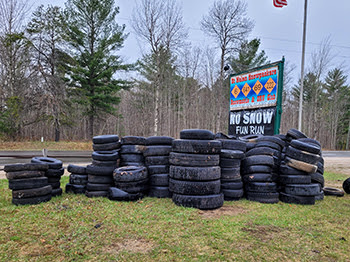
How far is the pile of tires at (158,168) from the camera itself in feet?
17.6

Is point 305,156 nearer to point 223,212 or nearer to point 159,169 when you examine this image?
Result: point 223,212

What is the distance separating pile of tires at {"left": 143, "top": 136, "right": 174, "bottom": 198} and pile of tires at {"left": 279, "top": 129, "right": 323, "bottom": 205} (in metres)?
2.82

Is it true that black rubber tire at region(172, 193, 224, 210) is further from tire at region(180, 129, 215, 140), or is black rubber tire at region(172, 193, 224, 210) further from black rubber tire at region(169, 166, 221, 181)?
tire at region(180, 129, 215, 140)

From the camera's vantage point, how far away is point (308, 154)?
5.12 m

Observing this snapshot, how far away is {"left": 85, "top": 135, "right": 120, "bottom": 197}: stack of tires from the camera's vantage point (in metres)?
5.22

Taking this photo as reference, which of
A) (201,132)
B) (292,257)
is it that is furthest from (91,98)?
(292,257)

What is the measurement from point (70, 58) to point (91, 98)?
469cm

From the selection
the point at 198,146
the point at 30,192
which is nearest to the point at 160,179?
the point at 198,146

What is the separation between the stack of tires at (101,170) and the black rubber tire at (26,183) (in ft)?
3.21

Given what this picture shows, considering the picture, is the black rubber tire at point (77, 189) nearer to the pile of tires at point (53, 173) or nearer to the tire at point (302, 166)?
the pile of tires at point (53, 173)

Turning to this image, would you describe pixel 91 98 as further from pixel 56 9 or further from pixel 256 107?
pixel 256 107

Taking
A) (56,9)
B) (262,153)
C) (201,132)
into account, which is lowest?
(262,153)

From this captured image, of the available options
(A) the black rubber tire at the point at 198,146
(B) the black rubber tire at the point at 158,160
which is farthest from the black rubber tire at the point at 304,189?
(B) the black rubber tire at the point at 158,160

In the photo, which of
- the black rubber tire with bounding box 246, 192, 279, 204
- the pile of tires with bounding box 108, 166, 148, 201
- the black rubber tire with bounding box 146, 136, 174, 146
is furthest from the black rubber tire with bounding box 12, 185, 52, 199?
the black rubber tire with bounding box 246, 192, 279, 204
